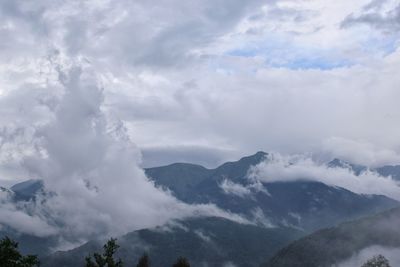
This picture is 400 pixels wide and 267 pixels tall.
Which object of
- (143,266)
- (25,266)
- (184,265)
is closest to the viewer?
(25,266)

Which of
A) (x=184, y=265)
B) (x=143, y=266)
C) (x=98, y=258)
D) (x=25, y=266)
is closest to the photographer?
(x=25, y=266)

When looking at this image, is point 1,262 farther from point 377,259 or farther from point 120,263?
point 377,259

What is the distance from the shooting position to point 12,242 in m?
91.8

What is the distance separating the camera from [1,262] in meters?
88.9

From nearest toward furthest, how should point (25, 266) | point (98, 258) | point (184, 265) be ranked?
point (25, 266), point (98, 258), point (184, 265)

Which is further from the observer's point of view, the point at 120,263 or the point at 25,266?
the point at 120,263

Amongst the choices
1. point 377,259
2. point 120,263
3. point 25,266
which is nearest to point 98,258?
point 120,263

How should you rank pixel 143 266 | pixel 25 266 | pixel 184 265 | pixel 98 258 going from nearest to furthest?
pixel 25 266 < pixel 98 258 < pixel 184 265 < pixel 143 266

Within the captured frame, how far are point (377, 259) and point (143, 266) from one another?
181 feet

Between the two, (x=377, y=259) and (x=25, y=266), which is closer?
(x=25, y=266)

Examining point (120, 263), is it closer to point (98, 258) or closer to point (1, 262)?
point (98, 258)

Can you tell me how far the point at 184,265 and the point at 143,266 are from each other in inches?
505

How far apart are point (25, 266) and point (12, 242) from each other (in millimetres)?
5787

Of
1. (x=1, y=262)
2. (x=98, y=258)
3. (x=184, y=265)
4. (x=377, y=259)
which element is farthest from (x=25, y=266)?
(x=377, y=259)
